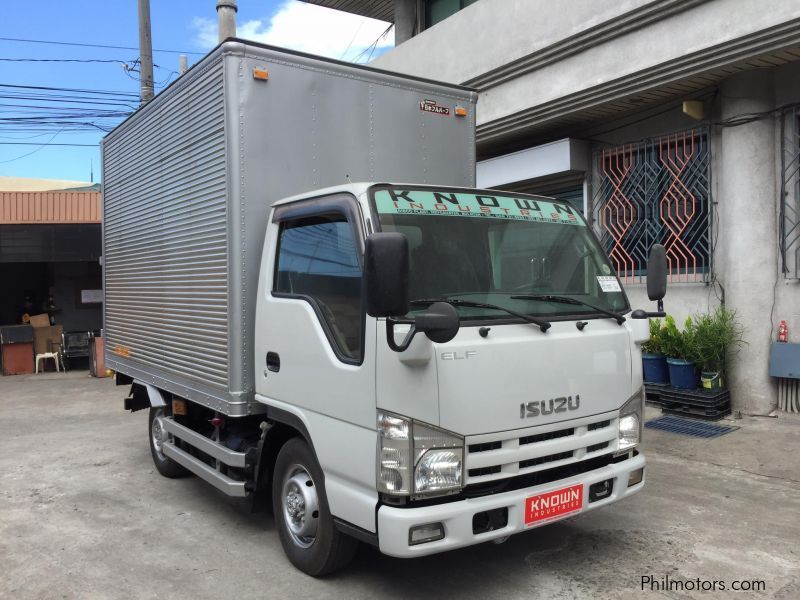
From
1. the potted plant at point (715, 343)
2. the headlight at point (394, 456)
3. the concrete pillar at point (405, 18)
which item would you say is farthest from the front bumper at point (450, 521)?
the concrete pillar at point (405, 18)

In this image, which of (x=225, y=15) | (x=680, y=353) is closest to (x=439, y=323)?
(x=680, y=353)

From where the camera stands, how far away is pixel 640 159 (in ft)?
29.5

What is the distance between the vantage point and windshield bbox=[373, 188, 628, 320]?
3576 millimetres

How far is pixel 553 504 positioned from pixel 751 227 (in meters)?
5.48

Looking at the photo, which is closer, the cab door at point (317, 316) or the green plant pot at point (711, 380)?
the cab door at point (317, 316)

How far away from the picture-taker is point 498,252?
3834 mm

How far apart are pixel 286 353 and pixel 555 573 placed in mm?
2076

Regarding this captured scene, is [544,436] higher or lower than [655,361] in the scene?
higher

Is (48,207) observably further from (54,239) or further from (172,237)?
(172,237)

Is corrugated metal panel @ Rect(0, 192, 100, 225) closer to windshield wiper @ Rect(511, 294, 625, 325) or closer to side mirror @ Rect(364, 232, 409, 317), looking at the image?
windshield wiper @ Rect(511, 294, 625, 325)

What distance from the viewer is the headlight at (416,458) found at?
3145 millimetres

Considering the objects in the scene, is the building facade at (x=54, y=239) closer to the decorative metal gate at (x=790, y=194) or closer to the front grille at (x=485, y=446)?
the decorative metal gate at (x=790, y=194)

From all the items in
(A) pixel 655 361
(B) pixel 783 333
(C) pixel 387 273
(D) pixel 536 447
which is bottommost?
(A) pixel 655 361

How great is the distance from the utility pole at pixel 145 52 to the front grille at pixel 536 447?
409 inches
